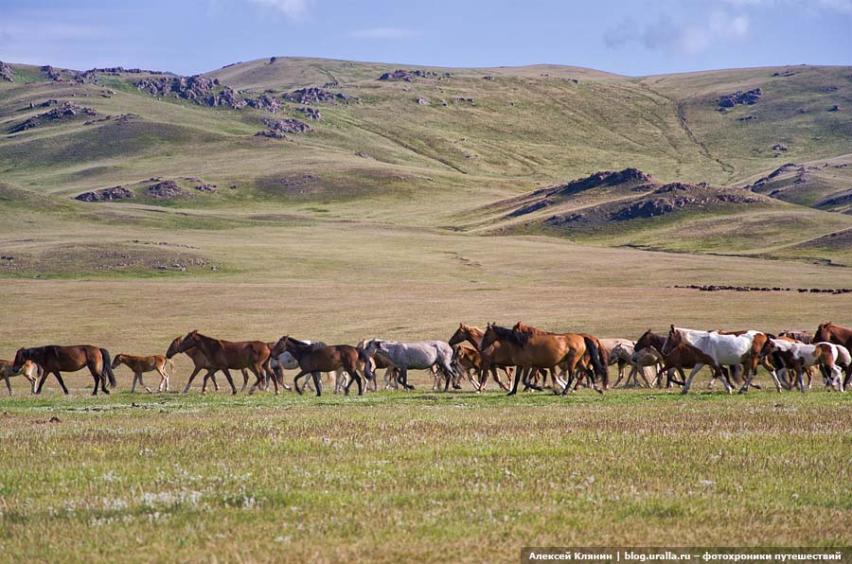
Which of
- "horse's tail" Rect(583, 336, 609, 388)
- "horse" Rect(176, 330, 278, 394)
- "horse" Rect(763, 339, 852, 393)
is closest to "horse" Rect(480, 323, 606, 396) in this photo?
"horse's tail" Rect(583, 336, 609, 388)

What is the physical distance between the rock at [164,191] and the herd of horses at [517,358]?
148600 millimetres

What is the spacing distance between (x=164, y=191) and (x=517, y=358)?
164m

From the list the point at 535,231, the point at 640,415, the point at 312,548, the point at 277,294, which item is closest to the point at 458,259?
the point at 277,294

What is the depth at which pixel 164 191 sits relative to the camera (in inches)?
7190

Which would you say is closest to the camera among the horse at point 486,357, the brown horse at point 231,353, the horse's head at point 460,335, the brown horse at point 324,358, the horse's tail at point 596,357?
the horse at point 486,357

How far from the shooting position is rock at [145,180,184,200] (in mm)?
180538

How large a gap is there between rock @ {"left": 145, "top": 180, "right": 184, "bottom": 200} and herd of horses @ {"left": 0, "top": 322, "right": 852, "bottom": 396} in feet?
488

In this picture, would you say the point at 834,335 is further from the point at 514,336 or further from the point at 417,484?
the point at 417,484

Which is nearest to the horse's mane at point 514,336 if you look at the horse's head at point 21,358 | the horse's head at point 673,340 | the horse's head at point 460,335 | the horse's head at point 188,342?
the horse's head at point 673,340

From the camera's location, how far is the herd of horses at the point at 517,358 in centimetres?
2664

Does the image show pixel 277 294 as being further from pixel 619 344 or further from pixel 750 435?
pixel 750 435

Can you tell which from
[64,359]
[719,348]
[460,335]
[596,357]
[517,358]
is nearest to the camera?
[719,348]

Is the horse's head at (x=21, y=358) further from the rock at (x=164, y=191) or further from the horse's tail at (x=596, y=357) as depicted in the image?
the rock at (x=164, y=191)

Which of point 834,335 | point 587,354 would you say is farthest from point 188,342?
point 834,335
